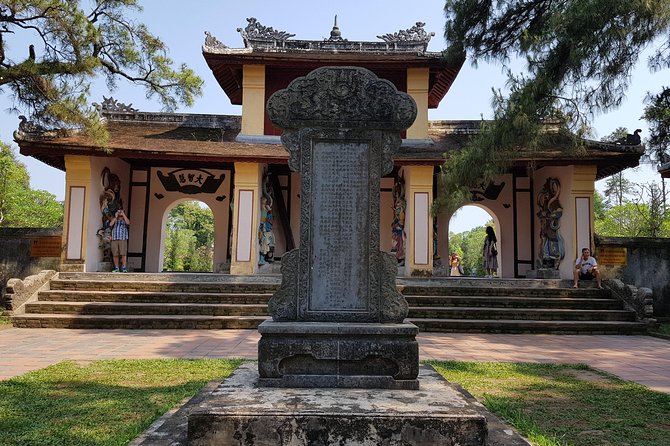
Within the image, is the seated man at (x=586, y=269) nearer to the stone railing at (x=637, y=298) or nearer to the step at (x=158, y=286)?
the stone railing at (x=637, y=298)

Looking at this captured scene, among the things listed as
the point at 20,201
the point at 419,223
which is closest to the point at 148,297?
the point at 419,223

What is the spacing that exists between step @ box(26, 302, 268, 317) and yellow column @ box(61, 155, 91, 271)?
2.25 m

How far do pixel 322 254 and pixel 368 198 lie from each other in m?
0.53

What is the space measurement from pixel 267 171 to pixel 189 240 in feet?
62.4

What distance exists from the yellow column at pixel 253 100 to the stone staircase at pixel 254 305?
4406 mm

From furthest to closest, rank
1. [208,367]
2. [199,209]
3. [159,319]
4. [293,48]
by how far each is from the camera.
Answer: [199,209], [293,48], [159,319], [208,367]

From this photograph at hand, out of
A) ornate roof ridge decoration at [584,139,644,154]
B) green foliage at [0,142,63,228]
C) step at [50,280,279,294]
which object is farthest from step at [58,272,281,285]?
green foliage at [0,142,63,228]

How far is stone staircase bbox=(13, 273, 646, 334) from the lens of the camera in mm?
9422

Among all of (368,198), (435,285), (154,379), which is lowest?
(154,379)

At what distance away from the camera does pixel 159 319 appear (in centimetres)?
932

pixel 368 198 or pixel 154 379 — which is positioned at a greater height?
pixel 368 198

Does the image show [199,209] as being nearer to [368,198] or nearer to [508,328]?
[508,328]

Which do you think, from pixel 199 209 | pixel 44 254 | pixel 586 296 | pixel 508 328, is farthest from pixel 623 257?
pixel 199 209

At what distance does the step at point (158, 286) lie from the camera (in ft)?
35.2
